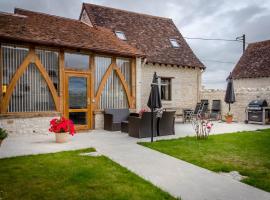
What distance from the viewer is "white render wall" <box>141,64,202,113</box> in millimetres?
14242

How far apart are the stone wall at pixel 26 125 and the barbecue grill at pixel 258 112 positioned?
1075 cm

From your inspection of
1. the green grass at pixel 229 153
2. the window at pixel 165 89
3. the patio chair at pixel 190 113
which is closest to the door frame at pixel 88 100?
the green grass at pixel 229 153

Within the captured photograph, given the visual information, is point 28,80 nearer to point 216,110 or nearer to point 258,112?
point 258,112

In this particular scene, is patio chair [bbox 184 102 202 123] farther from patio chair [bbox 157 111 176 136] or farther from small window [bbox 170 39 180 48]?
patio chair [bbox 157 111 176 136]

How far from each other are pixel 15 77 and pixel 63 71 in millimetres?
1829

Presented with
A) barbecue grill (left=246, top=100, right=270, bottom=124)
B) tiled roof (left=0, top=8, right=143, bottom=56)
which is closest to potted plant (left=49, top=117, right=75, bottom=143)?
tiled roof (left=0, top=8, right=143, bottom=56)

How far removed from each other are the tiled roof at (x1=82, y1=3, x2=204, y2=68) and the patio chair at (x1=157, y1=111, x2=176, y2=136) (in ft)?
17.3

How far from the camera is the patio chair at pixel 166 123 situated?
30.9ft

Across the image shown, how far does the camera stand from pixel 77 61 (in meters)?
10.6

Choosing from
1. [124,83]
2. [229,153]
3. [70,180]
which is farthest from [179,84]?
[70,180]

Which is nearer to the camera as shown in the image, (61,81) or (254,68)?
(61,81)

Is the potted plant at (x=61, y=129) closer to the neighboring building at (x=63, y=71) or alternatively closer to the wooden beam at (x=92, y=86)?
the neighboring building at (x=63, y=71)

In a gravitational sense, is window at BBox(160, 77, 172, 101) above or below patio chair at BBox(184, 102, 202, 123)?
above

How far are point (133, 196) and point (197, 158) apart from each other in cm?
270
